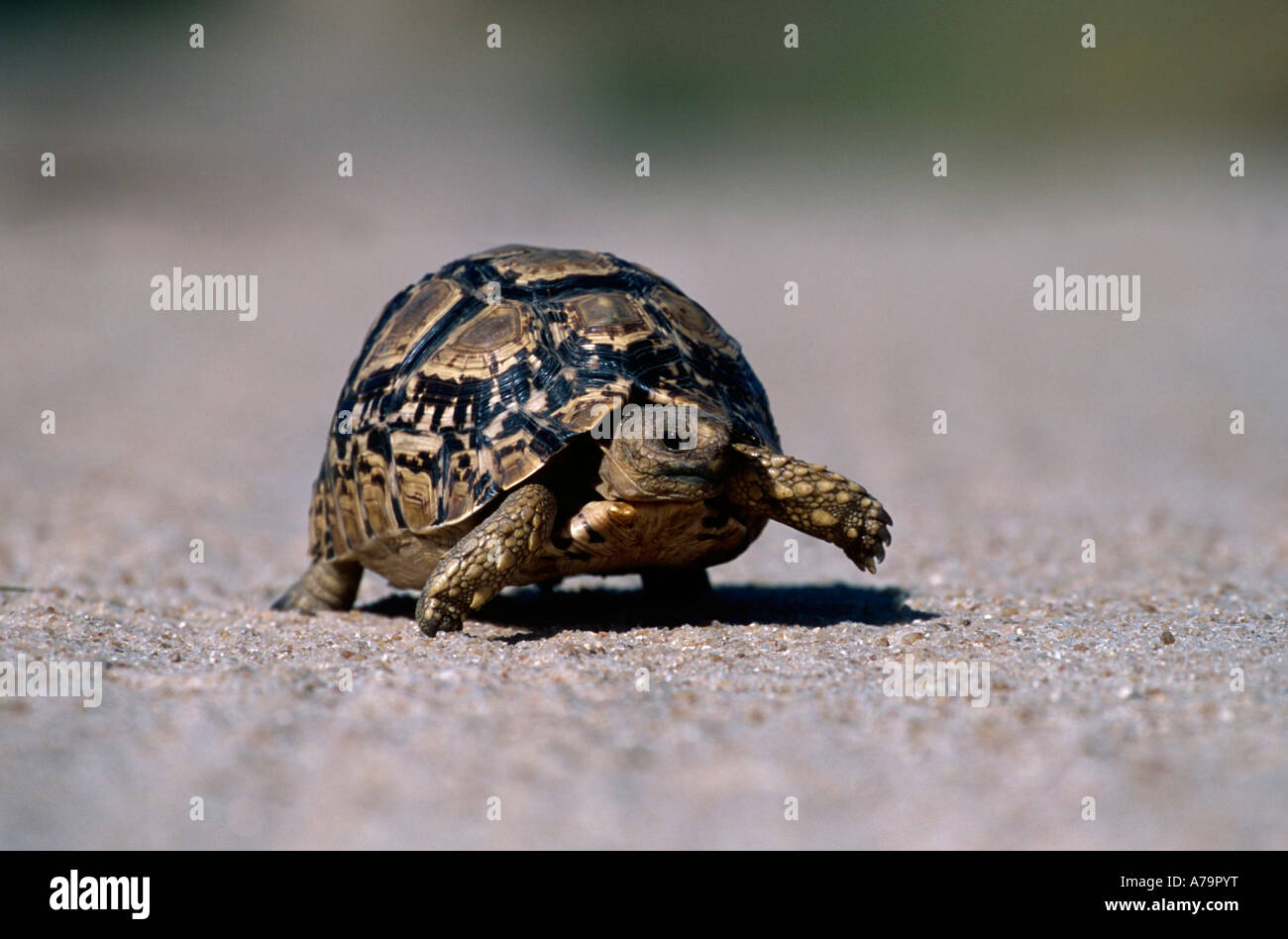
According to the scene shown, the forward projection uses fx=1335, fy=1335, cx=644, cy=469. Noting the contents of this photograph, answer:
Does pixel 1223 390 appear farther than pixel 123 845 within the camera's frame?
Yes

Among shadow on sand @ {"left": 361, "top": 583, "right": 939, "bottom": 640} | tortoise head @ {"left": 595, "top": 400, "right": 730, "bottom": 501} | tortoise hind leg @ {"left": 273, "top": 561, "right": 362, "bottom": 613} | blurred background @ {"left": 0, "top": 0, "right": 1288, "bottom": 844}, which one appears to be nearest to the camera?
tortoise head @ {"left": 595, "top": 400, "right": 730, "bottom": 501}

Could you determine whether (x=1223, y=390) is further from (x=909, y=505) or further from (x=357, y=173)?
(x=357, y=173)

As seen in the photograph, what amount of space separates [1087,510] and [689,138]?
31584 mm

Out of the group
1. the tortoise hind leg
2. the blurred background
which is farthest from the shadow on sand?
the blurred background

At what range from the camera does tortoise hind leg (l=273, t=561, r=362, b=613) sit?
6.02m

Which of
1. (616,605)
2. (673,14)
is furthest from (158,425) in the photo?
(673,14)

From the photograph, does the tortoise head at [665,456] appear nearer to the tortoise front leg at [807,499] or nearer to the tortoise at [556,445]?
the tortoise at [556,445]

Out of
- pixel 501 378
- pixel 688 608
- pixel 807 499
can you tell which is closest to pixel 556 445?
pixel 501 378

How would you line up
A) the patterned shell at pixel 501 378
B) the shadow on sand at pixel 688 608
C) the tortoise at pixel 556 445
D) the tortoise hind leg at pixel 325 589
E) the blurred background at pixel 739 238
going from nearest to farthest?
the tortoise at pixel 556 445 → the patterned shell at pixel 501 378 → the shadow on sand at pixel 688 608 → the tortoise hind leg at pixel 325 589 → the blurred background at pixel 739 238

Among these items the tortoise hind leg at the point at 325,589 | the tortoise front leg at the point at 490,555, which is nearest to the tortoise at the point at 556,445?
the tortoise front leg at the point at 490,555

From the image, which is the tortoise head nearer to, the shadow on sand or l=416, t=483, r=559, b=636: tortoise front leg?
l=416, t=483, r=559, b=636: tortoise front leg

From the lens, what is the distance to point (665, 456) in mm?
4637

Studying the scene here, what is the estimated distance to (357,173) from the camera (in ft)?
112

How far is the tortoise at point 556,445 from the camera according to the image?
4770 millimetres
